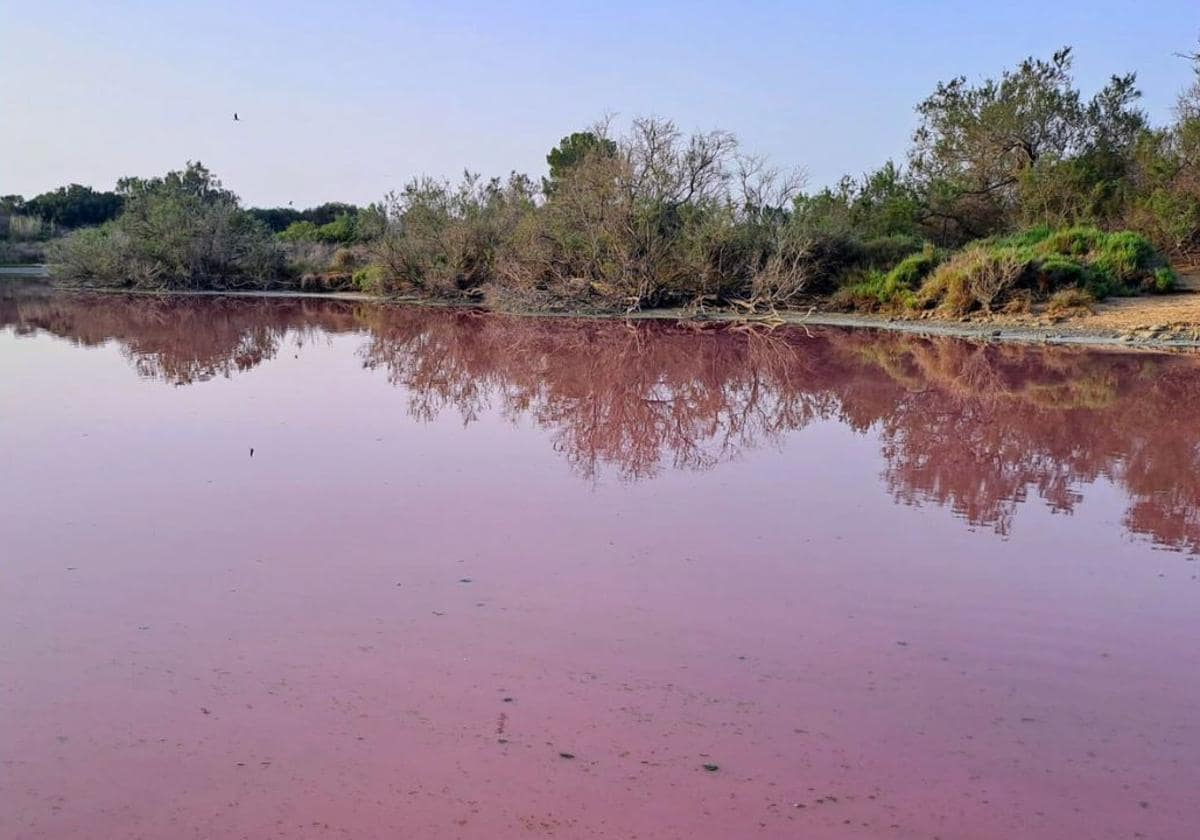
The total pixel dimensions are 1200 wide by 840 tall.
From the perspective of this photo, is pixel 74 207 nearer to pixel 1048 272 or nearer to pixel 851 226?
pixel 851 226

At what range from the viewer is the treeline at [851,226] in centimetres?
2241

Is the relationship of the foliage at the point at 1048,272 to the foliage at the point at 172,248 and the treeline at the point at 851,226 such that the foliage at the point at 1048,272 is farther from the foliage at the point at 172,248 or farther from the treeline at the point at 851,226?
the foliage at the point at 172,248

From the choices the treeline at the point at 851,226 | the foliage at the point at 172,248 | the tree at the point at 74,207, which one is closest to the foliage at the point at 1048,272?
the treeline at the point at 851,226

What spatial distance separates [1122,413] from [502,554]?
27.8 ft

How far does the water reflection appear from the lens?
27.8 ft

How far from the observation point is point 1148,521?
7.10 m

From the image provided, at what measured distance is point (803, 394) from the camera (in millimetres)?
12734

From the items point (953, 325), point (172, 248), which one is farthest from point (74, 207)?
point (953, 325)

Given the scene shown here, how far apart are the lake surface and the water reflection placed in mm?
104

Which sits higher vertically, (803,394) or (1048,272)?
(1048,272)

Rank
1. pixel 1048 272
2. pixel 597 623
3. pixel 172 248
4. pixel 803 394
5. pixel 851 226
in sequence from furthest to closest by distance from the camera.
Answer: pixel 172 248
pixel 851 226
pixel 1048 272
pixel 803 394
pixel 597 623

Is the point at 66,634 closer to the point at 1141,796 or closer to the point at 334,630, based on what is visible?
the point at 334,630

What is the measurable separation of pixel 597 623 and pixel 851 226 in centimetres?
2390

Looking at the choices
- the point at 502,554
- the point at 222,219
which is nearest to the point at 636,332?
the point at 502,554
